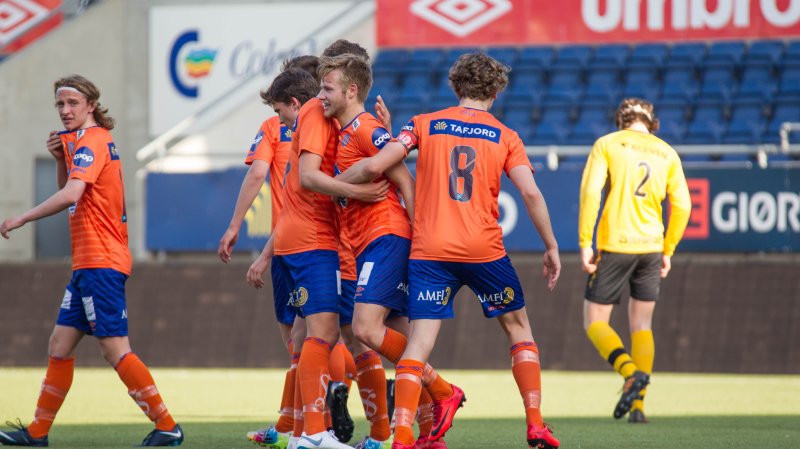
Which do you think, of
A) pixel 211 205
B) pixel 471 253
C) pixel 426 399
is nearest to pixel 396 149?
pixel 471 253

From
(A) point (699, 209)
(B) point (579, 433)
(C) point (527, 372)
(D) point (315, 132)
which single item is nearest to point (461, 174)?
(D) point (315, 132)

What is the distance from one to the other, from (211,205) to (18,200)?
201 inches

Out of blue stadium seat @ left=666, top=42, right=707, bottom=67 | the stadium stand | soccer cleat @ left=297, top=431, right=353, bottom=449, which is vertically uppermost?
blue stadium seat @ left=666, top=42, right=707, bottom=67

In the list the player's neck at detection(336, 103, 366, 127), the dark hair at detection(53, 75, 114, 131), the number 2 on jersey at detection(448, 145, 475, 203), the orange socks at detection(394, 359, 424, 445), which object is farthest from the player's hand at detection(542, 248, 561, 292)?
the dark hair at detection(53, 75, 114, 131)

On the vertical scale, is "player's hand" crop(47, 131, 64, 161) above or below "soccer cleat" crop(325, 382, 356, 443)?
above

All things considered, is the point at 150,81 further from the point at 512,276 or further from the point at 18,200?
the point at 512,276

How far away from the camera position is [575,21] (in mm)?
17594

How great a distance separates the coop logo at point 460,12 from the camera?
17.9 meters

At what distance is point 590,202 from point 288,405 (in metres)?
2.83

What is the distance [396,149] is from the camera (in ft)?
19.6

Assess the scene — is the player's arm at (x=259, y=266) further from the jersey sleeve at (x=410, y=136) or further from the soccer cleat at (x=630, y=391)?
the soccer cleat at (x=630, y=391)

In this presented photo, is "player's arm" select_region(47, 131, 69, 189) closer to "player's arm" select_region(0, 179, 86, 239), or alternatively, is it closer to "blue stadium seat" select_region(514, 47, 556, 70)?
"player's arm" select_region(0, 179, 86, 239)

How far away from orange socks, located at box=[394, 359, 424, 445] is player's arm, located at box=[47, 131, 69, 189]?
7.77 feet

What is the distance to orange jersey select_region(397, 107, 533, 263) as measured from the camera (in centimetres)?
602
